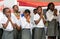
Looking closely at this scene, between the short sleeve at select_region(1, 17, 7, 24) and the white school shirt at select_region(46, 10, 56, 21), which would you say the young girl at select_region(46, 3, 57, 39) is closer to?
the white school shirt at select_region(46, 10, 56, 21)

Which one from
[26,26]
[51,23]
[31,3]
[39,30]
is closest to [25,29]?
[26,26]

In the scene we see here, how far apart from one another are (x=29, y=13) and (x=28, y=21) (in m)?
0.19

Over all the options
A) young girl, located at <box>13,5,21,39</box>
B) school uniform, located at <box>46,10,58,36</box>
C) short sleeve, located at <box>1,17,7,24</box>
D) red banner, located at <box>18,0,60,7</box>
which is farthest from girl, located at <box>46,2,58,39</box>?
short sleeve, located at <box>1,17,7,24</box>

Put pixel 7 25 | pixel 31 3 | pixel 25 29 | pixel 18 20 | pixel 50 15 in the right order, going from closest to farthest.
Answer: pixel 7 25, pixel 25 29, pixel 18 20, pixel 50 15, pixel 31 3

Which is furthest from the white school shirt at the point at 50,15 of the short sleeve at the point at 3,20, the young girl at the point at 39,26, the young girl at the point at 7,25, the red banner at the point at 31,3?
the short sleeve at the point at 3,20

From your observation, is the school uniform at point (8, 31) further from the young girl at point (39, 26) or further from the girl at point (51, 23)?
the girl at point (51, 23)

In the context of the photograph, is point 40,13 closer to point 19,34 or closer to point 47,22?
point 47,22

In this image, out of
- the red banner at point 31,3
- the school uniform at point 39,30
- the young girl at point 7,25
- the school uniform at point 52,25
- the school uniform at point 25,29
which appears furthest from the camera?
the red banner at point 31,3

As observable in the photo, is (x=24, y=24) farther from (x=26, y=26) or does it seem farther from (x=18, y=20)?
(x=18, y=20)

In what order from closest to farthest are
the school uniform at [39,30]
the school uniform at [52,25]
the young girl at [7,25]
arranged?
the young girl at [7,25], the school uniform at [39,30], the school uniform at [52,25]

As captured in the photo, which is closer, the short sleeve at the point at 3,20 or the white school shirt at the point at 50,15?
the short sleeve at the point at 3,20

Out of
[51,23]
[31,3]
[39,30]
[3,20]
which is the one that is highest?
[31,3]

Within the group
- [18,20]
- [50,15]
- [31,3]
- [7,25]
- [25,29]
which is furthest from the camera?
[31,3]

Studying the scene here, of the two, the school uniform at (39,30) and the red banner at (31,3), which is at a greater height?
the red banner at (31,3)
